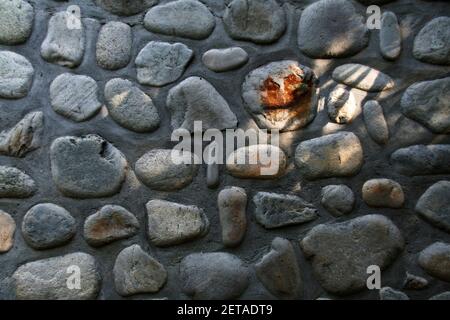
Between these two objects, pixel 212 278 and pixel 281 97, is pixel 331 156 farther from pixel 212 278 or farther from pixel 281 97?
pixel 212 278

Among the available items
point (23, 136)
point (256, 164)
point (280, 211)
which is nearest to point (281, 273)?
point (280, 211)

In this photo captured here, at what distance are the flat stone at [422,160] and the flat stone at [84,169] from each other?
81 cm

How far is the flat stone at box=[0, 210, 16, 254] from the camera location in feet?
4.68

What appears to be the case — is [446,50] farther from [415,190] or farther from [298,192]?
[298,192]

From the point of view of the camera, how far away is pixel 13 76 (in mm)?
1457

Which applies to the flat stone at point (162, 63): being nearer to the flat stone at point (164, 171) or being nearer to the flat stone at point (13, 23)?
the flat stone at point (164, 171)

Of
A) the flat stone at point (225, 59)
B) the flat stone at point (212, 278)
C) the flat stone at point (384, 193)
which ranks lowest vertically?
the flat stone at point (212, 278)

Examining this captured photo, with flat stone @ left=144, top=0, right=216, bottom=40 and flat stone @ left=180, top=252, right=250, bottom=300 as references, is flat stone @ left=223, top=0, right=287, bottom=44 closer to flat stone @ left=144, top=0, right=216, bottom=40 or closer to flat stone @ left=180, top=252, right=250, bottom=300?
flat stone @ left=144, top=0, right=216, bottom=40

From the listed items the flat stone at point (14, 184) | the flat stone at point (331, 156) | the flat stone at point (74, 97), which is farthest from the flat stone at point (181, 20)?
the flat stone at point (14, 184)

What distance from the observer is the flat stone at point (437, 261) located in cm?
141
